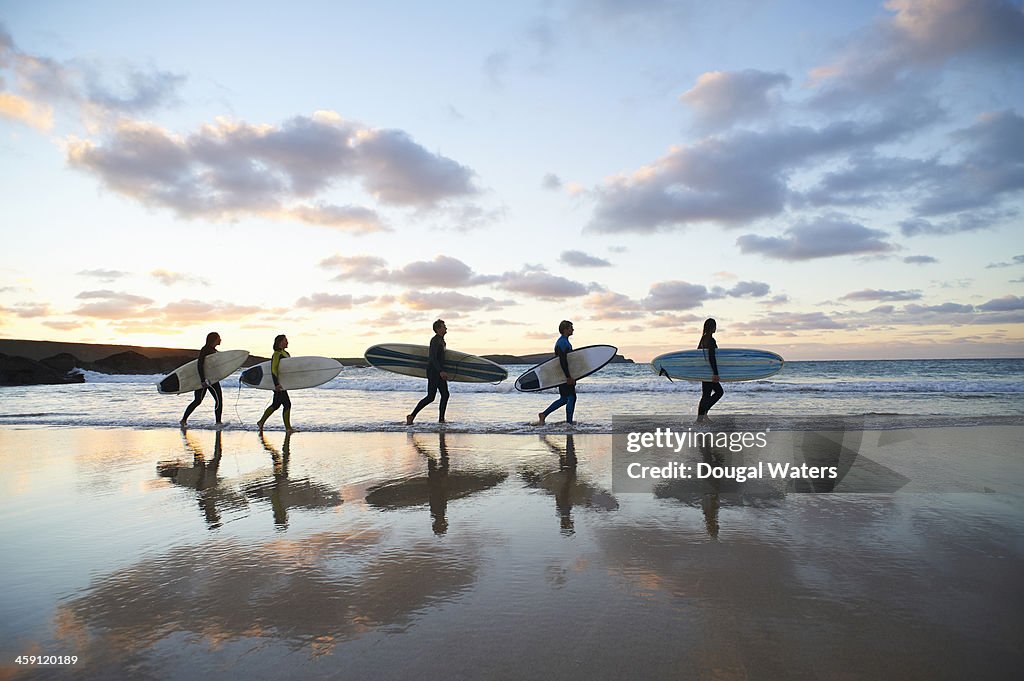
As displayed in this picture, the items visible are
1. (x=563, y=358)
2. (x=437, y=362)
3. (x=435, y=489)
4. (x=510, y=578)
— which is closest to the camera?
(x=510, y=578)

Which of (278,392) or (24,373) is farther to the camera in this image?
(24,373)

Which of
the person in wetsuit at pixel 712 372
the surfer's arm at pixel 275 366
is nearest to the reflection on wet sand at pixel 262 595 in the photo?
the surfer's arm at pixel 275 366

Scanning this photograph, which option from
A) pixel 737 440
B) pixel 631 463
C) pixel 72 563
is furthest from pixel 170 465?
pixel 737 440

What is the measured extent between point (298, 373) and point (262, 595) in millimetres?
11925

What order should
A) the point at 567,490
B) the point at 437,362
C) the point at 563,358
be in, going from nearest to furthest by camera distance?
the point at 567,490 → the point at 563,358 → the point at 437,362

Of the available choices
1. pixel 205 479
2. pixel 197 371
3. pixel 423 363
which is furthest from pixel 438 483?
pixel 197 371

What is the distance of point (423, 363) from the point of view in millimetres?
15625

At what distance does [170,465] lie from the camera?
24.0 feet

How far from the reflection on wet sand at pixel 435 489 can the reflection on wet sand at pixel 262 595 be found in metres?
0.79

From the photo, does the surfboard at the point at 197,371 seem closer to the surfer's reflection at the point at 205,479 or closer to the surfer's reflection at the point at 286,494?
the surfer's reflection at the point at 205,479

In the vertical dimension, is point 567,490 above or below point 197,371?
below

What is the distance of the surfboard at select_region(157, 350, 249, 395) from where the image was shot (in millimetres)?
13516

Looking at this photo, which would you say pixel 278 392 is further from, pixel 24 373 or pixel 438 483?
pixel 24 373

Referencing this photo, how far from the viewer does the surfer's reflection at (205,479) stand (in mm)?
5033
